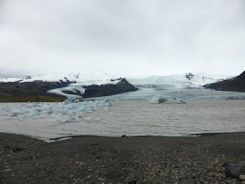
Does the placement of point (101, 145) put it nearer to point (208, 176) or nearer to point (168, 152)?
point (168, 152)

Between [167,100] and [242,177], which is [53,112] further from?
[167,100]

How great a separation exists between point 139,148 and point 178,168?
2.18 meters

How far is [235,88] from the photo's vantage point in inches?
3969

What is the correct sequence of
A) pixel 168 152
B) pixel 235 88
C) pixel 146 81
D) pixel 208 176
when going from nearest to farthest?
pixel 208 176 → pixel 168 152 → pixel 235 88 → pixel 146 81

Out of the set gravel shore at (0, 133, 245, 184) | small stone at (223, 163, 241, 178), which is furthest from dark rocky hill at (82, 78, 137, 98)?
small stone at (223, 163, 241, 178)

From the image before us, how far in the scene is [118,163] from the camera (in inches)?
195

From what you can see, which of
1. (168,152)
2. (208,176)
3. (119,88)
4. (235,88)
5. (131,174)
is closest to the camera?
(208,176)

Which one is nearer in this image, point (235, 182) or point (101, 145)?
point (235, 182)

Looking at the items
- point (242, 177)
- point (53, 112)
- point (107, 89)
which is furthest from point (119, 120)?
point (107, 89)

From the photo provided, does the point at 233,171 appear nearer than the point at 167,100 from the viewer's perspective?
Yes

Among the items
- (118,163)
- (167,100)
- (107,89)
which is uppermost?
(107,89)

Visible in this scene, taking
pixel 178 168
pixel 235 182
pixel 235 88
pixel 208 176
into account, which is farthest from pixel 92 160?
pixel 235 88

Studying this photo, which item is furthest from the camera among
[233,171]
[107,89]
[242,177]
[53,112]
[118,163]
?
[107,89]

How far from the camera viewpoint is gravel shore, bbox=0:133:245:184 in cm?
397
